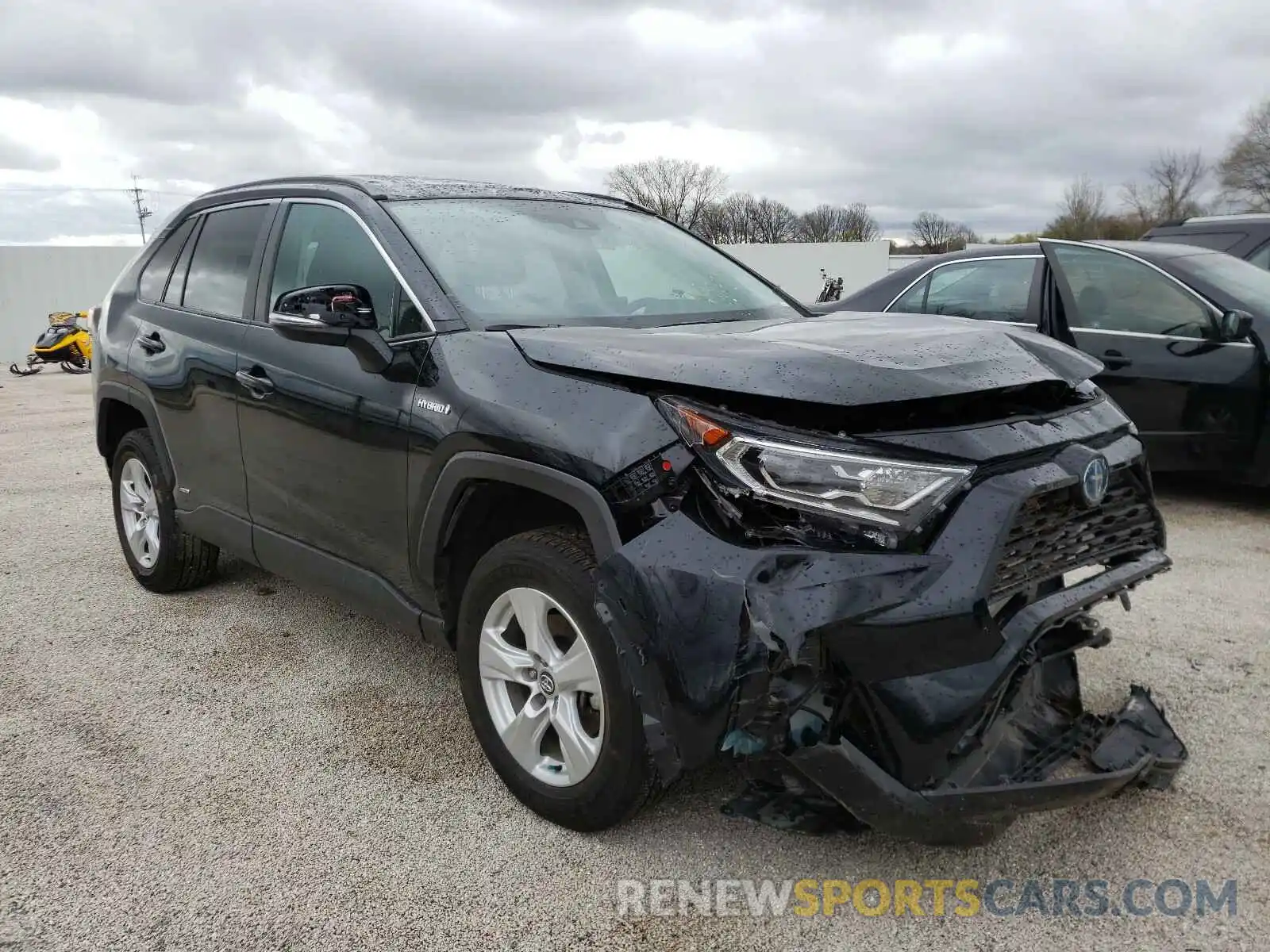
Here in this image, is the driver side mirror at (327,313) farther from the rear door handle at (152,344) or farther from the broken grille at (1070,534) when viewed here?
the broken grille at (1070,534)

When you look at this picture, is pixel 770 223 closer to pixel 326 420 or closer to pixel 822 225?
pixel 822 225

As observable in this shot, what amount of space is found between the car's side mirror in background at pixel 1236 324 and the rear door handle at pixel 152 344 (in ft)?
17.7

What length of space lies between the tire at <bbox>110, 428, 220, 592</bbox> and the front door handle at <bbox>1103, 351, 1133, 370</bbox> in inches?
200

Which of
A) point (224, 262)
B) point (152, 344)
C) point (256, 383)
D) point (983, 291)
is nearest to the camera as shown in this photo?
point (256, 383)

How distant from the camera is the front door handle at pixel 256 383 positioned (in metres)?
3.47

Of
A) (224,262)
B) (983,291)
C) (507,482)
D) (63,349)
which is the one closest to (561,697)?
(507,482)

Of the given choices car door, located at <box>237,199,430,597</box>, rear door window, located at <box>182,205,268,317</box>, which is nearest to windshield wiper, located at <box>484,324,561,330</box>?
car door, located at <box>237,199,430,597</box>

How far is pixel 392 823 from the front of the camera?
2.73 meters

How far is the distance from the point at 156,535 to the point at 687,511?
11.1 ft

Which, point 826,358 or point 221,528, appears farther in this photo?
point 221,528

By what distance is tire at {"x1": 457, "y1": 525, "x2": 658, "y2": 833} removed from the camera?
2.33 meters

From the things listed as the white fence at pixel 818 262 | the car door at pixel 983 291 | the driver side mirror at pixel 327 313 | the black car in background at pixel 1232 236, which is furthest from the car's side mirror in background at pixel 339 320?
the white fence at pixel 818 262

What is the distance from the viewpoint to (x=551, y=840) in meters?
2.60

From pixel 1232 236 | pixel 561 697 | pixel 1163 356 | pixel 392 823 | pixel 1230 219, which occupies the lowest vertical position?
pixel 392 823
